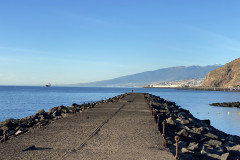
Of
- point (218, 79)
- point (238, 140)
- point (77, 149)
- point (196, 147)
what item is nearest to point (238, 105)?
point (238, 140)

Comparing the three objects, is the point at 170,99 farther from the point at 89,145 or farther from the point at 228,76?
the point at 228,76

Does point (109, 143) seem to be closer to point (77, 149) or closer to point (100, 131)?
point (77, 149)

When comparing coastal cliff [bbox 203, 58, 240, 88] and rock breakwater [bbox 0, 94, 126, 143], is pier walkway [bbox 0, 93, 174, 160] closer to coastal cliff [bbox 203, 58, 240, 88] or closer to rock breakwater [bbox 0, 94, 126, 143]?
rock breakwater [bbox 0, 94, 126, 143]

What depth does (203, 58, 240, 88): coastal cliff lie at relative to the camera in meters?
174

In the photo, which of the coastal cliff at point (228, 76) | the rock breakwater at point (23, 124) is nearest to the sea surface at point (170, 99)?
the rock breakwater at point (23, 124)

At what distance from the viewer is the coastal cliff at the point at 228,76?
174200 mm

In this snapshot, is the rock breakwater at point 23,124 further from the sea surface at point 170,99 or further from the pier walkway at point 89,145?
the sea surface at point 170,99

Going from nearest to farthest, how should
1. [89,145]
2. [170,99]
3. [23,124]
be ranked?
[89,145]
[23,124]
[170,99]

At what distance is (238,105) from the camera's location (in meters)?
50.0

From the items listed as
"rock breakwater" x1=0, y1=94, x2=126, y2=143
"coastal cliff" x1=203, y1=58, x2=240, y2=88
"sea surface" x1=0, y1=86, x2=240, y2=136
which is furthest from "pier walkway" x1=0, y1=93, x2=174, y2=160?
"coastal cliff" x1=203, y1=58, x2=240, y2=88

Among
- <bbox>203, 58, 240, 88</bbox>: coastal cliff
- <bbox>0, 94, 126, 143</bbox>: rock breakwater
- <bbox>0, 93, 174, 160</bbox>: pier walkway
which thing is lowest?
<bbox>0, 94, 126, 143</bbox>: rock breakwater

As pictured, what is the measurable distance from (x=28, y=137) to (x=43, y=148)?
6.83 feet

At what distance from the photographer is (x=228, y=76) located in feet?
603

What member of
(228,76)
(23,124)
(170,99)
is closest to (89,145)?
(23,124)
